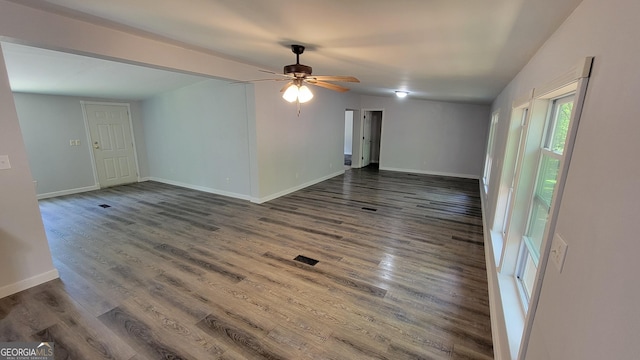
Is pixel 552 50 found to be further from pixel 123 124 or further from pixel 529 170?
pixel 123 124

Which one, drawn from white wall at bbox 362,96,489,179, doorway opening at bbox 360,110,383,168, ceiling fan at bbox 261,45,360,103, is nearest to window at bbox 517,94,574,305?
ceiling fan at bbox 261,45,360,103

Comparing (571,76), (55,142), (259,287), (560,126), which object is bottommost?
(259,287)

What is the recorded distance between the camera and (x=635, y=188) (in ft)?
2.02

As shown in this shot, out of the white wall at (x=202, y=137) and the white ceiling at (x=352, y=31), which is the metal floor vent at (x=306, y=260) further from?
the white wall at (x=202, y=137)

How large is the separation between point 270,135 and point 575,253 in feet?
15.5

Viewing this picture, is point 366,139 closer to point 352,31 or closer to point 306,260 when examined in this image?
point 306,260

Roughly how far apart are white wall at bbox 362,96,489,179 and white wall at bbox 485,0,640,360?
23.6ft

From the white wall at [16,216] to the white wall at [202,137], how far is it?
301 cm

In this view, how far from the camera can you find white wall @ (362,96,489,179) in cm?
755

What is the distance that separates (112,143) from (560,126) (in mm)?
8459

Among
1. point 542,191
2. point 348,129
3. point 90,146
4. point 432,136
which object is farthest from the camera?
point 348,129

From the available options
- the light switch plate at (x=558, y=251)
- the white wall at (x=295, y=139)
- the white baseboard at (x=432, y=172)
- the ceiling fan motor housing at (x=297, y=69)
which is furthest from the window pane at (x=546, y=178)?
the white baseboard at (x=432, y=172)

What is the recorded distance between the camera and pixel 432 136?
798 cm

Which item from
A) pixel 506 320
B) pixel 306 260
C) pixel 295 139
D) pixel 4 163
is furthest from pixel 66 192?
pixel 506 320
